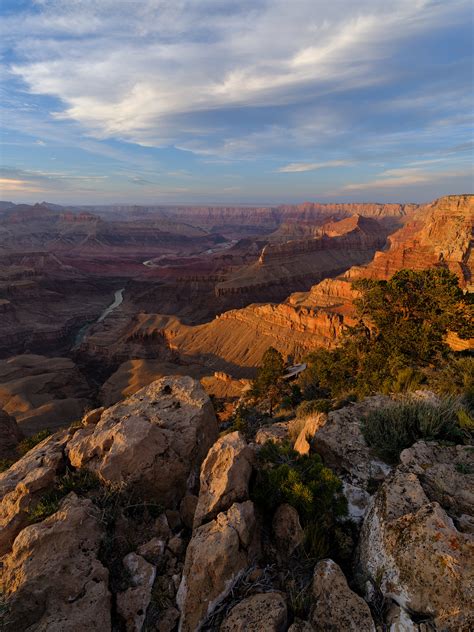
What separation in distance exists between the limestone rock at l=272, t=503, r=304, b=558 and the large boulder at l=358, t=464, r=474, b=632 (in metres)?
0.93

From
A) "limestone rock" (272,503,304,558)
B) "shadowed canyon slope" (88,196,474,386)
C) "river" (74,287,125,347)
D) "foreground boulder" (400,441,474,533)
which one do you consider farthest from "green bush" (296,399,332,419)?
"river" (74,287,125,347)

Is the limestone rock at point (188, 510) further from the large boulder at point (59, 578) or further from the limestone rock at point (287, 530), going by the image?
the limestone rock at point (287, 530)

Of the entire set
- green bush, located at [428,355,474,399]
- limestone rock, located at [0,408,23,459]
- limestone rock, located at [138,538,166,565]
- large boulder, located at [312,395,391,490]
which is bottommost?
limestone rock, located at [0,408,23,459]

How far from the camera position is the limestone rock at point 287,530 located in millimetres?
5543

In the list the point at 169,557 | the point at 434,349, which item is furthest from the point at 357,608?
the point at 434,349

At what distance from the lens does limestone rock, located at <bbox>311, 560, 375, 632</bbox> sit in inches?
169

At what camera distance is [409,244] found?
93.4 m

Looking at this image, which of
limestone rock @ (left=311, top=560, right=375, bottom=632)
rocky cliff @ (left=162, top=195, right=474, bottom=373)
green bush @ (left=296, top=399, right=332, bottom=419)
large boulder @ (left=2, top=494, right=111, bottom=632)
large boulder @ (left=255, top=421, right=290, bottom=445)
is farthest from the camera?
rocky cliff @ (left=162, top=195, right=474, bottom=373)

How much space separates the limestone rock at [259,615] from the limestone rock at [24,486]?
13.9ft

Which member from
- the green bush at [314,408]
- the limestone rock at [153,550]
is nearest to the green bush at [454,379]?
the green bush at [314,408]

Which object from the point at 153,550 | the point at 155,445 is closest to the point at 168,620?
the point at 153,550

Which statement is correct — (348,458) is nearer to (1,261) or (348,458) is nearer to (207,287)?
(207,287)

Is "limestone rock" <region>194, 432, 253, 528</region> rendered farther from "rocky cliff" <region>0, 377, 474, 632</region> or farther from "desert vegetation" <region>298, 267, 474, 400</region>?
"desert vegetation" <region>298, 267, 474, 400</region>

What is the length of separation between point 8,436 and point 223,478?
31.2m
